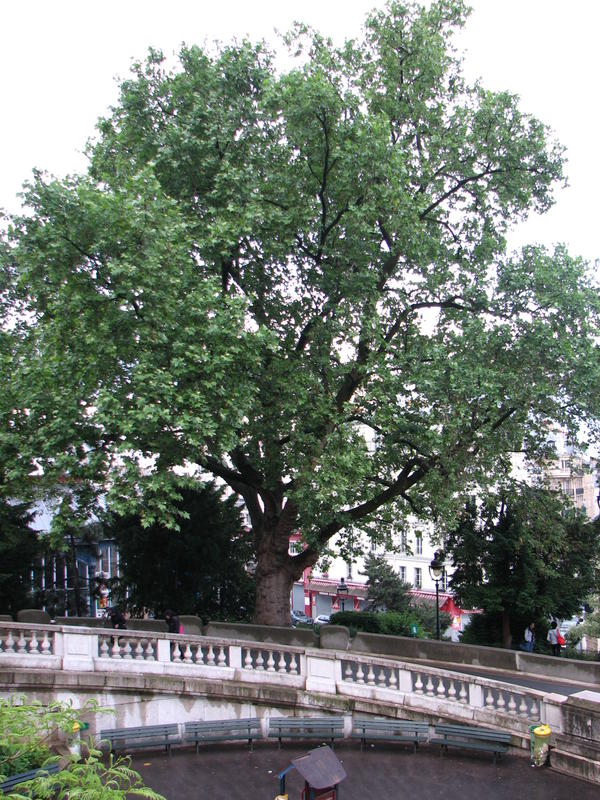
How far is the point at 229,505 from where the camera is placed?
24.4 metres

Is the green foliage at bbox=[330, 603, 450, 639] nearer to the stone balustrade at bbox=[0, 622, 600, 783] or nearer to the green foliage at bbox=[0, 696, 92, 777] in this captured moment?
the stone balustrade at bbox=[0, 622, 600, 783]

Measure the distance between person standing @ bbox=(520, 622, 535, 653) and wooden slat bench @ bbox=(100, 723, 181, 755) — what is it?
13.5 meters

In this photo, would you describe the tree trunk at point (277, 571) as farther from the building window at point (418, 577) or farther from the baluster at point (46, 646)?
the building window at point (418, 577)

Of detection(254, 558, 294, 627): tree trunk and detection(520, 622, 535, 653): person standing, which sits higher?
detection(254, 558, 294, 627): tree trunk

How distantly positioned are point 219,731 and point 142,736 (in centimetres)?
153

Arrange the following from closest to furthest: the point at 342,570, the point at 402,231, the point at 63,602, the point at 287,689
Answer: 1. the point at 287,689
2. the point at 402,231
3. the point at 63,602
4. the point at 342,570

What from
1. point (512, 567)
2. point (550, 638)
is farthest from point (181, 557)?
point (550, 638)

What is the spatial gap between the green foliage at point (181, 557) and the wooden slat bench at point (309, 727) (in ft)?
28.7

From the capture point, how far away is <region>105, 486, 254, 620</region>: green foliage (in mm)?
22234

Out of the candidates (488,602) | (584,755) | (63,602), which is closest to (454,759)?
(584,755)

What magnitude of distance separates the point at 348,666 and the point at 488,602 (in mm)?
9180

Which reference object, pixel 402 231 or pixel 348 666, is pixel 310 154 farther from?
pixel 348 666

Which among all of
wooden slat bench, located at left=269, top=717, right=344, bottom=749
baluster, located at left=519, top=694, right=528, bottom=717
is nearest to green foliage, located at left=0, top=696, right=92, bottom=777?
Result: wooden slat bench, located at left=269, top=717, right=344, bottom=749

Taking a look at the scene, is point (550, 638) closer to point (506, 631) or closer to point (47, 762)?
point (506, 631)
